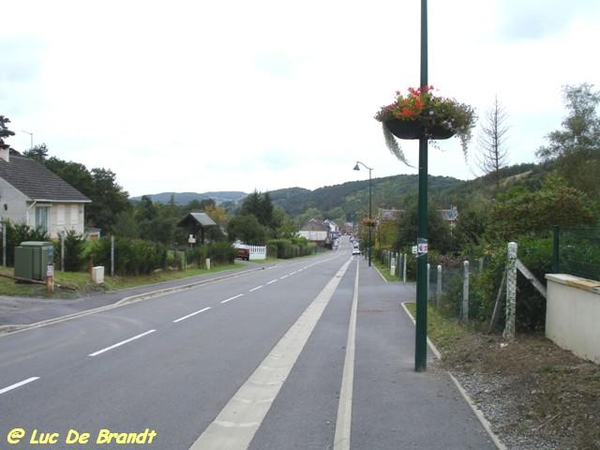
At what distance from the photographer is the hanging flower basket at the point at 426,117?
881cm

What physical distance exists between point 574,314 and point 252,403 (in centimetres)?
453

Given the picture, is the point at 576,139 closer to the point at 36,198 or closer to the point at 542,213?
the point at 542,213

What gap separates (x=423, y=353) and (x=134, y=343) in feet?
19.1

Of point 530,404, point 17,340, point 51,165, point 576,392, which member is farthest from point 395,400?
point 51,165

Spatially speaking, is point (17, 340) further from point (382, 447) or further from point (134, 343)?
point (382, 447)

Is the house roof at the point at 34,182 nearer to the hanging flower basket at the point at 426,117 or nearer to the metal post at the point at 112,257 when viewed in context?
the metal post at the point at 112,257

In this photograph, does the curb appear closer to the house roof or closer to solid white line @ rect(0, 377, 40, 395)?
solid white line @ rect(0, 377, 40, 395)

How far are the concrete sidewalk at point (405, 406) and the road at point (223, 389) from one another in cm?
2

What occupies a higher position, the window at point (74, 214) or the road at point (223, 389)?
the window at point (74, 214)

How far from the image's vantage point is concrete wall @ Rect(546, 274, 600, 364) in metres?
7.91

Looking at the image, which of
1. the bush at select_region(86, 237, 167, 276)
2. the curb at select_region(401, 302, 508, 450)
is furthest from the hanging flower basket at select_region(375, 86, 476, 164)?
the bush at select_region(86, 237, 167, 276)

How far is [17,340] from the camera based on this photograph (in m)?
12.7

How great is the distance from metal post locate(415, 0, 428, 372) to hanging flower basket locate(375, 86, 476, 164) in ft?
0.67

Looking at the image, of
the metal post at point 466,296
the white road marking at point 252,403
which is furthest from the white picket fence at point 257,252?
the white road marking at point 252,403
